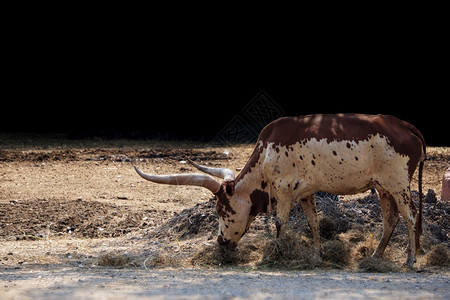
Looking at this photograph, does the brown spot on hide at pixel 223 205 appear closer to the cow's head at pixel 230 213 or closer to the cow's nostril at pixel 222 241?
the cow's head at pixel 230 213

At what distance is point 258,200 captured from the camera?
7.34m

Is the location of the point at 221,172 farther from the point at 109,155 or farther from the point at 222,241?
the point at 109,155

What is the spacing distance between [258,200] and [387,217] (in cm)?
129

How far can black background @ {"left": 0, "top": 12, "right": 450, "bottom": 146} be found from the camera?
17.7 metres

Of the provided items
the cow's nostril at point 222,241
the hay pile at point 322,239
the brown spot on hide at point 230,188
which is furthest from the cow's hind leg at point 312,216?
the cow's nostril at point 222,241

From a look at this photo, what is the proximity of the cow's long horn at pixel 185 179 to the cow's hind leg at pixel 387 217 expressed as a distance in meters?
1.66

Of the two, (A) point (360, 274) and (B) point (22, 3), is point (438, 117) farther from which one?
(A) point (360, 274)

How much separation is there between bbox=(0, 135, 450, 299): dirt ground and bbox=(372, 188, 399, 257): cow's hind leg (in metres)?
0.18

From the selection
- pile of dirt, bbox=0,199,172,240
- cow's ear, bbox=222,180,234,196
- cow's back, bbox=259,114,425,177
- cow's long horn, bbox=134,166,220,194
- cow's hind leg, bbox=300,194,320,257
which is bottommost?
pile of dirt, bbox=0,199,172,240

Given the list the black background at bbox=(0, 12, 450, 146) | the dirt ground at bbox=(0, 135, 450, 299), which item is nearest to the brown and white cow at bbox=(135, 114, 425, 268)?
the dirt ground at bbox=(0, 135, 450, 299)

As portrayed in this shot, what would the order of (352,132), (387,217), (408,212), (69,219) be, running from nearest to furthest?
(408,212)
(352,132)
(387,217)
(69,219)

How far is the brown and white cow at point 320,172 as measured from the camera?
684 cm

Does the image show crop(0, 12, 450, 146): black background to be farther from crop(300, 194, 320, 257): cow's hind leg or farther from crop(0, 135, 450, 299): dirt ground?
crop(300, 194, 320, 257): cow's hind leg

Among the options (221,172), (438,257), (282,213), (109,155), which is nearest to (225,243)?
(282,213)
